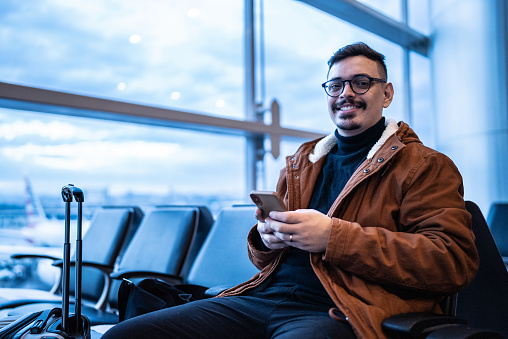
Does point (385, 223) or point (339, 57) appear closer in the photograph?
point (385, 223)

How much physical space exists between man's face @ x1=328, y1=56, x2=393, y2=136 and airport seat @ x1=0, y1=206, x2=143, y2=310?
1.64 m

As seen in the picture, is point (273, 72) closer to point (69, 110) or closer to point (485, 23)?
point (69, 110)

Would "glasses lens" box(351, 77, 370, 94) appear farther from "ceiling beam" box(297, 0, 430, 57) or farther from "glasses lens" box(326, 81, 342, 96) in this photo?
"ceiling beam" box(297, 0, 430, 57)

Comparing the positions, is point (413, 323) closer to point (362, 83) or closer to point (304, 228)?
point (304, 228)

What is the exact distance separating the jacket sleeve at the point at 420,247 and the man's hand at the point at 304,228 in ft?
0.09

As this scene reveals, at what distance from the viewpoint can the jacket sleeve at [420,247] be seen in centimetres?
124

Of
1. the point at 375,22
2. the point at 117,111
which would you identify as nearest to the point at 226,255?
the point at 117,111

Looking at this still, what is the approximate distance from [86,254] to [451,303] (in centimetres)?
232

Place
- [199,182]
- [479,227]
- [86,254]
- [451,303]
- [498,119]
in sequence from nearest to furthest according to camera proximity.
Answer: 1. [451,303]
2. [479,227]
3. [86,254]
4. [199,182]
5. [498,119]

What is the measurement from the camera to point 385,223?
138 centimetres

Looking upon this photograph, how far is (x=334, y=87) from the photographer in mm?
1639

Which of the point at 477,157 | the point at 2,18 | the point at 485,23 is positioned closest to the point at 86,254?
the point at 2,18

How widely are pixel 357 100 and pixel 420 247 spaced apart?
0.57 m

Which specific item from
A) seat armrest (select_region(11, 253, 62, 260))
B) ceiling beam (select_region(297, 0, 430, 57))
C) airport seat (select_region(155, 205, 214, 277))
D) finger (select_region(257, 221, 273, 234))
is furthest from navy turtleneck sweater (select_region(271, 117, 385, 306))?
ceiling beam (select_region(297, 0, 430, 57))
